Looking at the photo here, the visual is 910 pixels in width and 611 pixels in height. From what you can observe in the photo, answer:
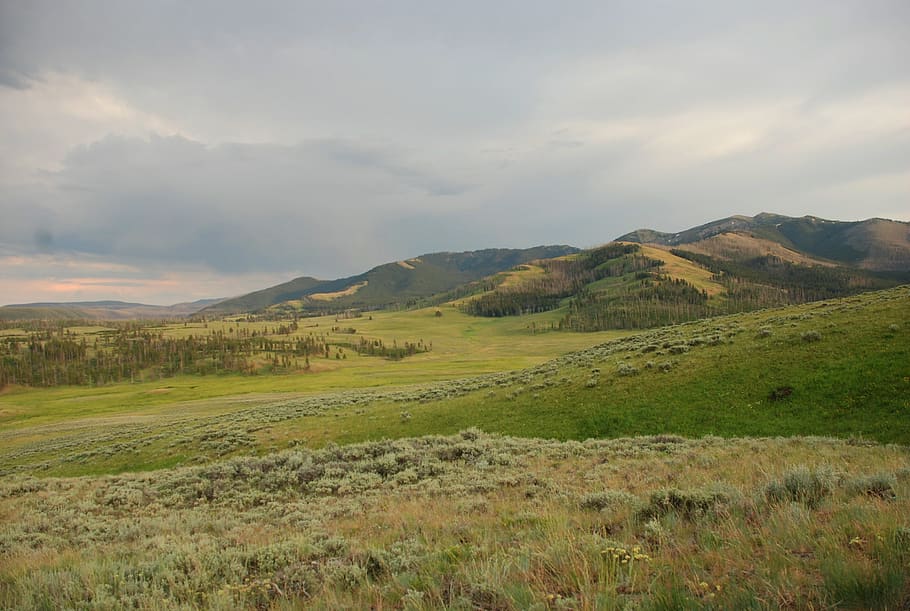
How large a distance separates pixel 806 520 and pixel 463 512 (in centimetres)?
604

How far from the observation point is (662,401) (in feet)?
66.2

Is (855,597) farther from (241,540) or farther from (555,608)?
(241,540)

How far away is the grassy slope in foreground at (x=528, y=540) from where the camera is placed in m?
4.29

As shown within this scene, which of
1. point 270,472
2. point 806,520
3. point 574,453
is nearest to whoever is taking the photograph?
point 806,520

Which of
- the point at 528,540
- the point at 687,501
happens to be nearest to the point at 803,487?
the point at 687,501

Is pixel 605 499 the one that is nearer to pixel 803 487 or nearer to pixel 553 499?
pixel 553 499

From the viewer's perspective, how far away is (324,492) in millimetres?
13953

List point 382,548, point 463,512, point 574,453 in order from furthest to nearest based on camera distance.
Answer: point 574,453 < point 463,512 < point 382,548

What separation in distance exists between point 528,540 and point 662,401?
16.7 metres

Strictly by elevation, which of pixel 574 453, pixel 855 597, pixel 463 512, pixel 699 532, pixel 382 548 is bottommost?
pixel 574 453

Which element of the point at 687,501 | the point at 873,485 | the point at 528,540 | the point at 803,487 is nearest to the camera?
the point at 528,540

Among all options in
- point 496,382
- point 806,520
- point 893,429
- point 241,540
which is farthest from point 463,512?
point 496,382

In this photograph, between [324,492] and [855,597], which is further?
[324,492]

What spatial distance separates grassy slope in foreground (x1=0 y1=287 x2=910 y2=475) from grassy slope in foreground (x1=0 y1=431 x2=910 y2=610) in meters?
4.37
